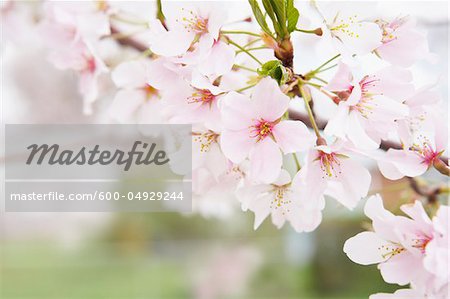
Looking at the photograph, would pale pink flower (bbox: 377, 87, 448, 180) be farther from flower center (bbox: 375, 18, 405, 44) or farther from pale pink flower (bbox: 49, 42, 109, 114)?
pale pink flower (bbox: 49, 42, 109, 114)

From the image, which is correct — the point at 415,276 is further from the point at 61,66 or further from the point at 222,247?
the point at 222,247

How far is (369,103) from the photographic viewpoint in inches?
15.5

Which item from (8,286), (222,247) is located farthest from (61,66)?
(8,286)

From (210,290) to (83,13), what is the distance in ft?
20.6

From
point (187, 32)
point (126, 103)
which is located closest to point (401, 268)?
point (187, 32)

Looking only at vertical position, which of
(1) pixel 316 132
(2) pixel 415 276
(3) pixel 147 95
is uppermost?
(3) pixel 147 95

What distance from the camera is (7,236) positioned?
1151cm

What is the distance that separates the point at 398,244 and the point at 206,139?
6.5 inches

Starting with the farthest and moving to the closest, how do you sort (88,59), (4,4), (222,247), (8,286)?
(8,286) → (222,247) → (4,4) → (88,59)

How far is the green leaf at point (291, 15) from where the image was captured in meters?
0.37

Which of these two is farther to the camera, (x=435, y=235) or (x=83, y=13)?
(x=83, y=13)

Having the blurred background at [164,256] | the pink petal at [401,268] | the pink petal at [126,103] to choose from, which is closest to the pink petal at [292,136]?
the pink petal at [401,268]

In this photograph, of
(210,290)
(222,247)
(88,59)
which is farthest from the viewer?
(222,247)

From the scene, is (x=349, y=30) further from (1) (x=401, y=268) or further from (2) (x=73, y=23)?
(2) (x=73, y=23)
